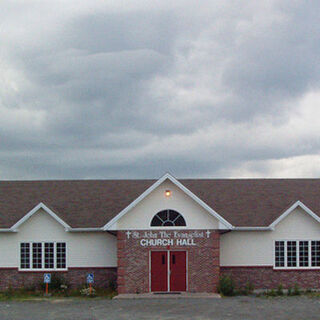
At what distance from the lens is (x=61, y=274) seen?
2834cm

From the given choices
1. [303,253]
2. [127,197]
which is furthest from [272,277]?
[127,197]

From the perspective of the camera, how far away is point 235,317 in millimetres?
20188

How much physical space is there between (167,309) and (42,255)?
360 inches

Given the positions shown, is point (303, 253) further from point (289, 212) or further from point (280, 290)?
point (280, 290)

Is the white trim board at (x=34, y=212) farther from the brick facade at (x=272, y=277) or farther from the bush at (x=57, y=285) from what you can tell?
the brick facade at (x=272, y=277)

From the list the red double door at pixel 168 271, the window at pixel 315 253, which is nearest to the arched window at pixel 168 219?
the red double door at pixel 168 271

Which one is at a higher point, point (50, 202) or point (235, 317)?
point (50, 202)

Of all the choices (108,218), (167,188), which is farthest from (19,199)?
(167,188)

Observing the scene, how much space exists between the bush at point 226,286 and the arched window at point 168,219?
3332mm

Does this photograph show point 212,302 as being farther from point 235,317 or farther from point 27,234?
point 27,234

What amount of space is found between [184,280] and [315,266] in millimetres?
7005

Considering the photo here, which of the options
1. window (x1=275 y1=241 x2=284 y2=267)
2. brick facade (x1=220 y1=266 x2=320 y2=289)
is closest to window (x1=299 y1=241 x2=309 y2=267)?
brick facade (x1=220 y1=266 x2=320 y2=289)

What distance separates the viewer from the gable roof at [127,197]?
2923cm

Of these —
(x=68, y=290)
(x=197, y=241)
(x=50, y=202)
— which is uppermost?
(x=50, y=202)
